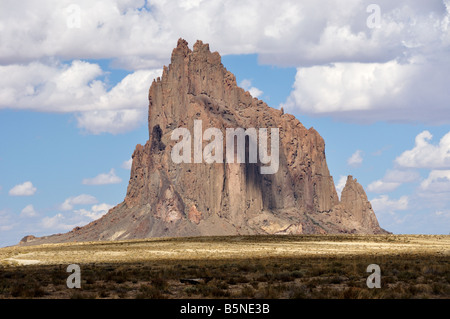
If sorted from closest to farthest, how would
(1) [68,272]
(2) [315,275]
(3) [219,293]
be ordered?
1. (3) [219,293]
2. (2) [315,275]
3. (1) [68,272]

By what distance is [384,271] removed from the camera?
119 feet
